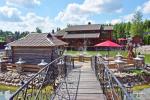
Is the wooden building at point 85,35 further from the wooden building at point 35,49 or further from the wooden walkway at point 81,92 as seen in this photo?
the wooden walkway at point 81,92

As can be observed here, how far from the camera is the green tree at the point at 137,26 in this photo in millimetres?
78125

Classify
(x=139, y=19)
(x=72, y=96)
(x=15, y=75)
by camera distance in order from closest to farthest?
(x=72, y=96)
(x=15, y=75)
(x=139, y=19)

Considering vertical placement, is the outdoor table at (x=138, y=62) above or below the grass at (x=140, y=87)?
above

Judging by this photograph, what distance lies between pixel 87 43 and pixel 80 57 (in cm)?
3174

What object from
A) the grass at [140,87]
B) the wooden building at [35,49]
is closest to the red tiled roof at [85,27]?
the wooden building at [35,49]

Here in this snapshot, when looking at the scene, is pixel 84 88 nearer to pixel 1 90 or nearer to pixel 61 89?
pixel 61 89

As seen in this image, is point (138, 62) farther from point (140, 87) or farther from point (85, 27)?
point (85, 27)

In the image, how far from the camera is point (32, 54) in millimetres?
25516

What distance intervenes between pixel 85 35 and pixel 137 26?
22.9m

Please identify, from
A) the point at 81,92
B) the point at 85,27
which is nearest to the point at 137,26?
the point at 85,27

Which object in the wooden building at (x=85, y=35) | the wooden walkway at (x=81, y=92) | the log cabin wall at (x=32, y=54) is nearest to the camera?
the wooden walkway at (x=81, y=92)

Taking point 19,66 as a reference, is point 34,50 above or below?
above

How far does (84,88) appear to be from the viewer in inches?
455

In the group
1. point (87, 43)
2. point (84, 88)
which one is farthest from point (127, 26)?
point (84, 88)
